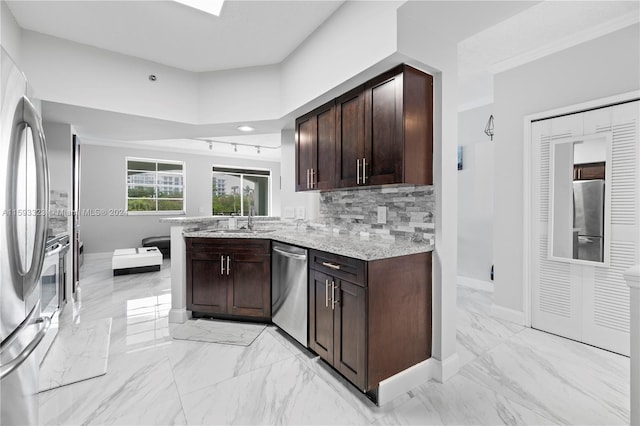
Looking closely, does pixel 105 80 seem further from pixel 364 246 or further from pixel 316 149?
pixel 364 246

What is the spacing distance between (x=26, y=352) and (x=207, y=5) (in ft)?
8.33

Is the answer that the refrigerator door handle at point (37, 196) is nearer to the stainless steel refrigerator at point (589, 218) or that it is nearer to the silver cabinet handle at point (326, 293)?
the silver cabinet handle at point (326, 293)

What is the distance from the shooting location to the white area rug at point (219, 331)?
2.71m

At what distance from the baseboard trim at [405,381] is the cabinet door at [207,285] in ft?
6.04

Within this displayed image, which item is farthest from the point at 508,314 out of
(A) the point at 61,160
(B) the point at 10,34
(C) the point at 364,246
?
(A) the point at 61,160

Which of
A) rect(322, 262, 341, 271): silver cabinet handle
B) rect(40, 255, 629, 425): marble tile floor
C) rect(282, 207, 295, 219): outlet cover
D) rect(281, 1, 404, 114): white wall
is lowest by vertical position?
rect(40, 255, 629, 425): marble tile floor

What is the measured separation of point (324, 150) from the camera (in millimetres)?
2746

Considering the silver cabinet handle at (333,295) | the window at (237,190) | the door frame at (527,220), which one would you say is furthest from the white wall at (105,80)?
the window at (237,190)

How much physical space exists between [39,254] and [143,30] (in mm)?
2380

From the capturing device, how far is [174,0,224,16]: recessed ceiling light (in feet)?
7.58

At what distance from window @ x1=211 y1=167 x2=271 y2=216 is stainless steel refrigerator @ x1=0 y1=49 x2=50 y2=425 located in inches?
287

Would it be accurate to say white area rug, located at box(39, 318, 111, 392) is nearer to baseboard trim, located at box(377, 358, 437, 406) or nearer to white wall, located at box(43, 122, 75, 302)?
white wall, located at box(43, 122, 75, 302)

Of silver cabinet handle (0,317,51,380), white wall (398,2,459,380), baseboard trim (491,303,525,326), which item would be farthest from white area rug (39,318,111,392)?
baseboard trim (491,303,525,326)

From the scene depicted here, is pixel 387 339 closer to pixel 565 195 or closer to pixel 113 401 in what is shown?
pixel 113 401
